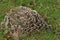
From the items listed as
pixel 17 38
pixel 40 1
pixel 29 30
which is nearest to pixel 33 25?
pixel 29 30

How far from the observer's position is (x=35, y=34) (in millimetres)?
6906

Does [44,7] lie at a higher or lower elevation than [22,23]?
higher

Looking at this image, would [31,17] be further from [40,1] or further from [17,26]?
[40,1]

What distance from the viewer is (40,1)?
8.38 meters

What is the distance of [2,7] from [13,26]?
1356 mm

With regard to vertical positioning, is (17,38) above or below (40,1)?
below

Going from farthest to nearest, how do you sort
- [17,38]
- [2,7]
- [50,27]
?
[2,7] → [50,27] → [17,38]

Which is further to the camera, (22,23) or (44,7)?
(44,7)

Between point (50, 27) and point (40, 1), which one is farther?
point (40, 1)

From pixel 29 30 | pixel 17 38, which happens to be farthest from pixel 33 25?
pixel 17 38

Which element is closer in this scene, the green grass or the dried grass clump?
the dried grass clump

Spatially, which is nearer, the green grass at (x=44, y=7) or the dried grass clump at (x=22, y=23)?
the dried grass clump at (x=22, y=23)

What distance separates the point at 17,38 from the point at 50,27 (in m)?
1.09

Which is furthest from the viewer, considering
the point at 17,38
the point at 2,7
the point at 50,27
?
the point at 2,7
